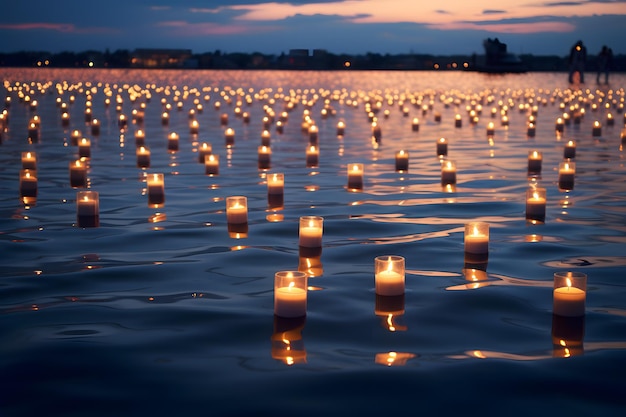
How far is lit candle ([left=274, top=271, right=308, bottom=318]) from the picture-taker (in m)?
4.59

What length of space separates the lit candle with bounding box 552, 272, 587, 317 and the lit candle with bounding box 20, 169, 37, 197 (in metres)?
5.93

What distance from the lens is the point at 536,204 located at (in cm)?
764

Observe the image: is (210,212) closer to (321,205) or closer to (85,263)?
(321,205)

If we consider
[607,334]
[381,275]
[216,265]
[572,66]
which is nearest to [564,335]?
[607,334]

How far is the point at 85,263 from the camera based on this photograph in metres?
5.98

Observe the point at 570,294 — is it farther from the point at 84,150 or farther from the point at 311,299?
the point at 84,150

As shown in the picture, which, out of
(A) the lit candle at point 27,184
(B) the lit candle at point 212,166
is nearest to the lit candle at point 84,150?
(B) the lit candle at point 212,166

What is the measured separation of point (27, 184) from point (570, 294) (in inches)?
239

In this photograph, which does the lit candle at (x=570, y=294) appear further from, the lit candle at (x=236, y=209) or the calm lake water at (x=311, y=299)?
the lit candle at (x=236, y=209)

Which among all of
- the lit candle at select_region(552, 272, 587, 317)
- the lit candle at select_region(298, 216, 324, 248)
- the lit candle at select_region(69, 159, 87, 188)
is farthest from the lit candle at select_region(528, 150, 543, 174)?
the lit candle at select_region(552, 272, 587, 317)

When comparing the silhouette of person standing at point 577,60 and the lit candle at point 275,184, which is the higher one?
the silhouette of person standing at point 577,60

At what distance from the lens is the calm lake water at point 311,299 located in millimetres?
3656

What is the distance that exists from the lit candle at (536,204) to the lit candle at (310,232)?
2231 millimetres

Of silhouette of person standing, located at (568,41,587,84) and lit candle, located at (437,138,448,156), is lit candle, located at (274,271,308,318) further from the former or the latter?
silhouette of person standing, located at (568,41,587,84)
